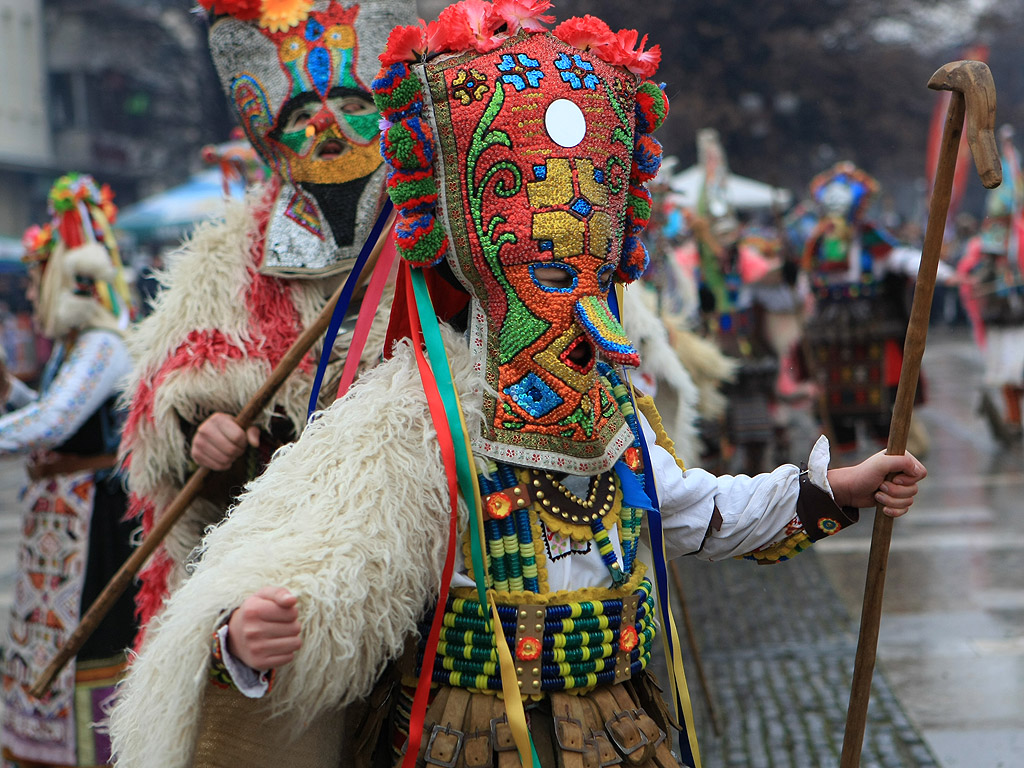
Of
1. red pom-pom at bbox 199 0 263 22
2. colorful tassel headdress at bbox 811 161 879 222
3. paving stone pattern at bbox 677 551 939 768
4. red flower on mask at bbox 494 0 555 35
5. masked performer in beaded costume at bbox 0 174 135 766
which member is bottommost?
paving stone pattern at bbox 677 551 939 768

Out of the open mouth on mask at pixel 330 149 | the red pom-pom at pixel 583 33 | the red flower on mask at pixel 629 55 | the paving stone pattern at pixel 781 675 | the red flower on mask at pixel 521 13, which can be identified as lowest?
the paving stone pattern at pixel 781 675

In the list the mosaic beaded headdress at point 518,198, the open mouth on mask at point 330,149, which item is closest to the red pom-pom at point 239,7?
the open mouth on mask at point 330,149

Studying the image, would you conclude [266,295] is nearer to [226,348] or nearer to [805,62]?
[226,348]

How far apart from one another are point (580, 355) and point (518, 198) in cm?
32

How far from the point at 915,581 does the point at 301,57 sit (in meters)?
4.57

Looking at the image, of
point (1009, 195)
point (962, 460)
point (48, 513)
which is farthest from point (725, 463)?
point (48, 513)

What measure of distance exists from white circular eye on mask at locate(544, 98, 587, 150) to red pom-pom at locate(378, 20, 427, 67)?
0.91 ft

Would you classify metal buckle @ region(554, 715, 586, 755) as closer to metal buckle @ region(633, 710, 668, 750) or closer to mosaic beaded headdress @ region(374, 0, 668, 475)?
metal buckle @ region(633, 710, 668, 750)

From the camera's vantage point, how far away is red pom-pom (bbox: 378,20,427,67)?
2.03 metres

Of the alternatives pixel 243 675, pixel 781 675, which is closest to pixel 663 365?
pixel 781 675

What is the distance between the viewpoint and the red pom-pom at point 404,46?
79.8 inches

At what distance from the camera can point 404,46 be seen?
2.04 meters

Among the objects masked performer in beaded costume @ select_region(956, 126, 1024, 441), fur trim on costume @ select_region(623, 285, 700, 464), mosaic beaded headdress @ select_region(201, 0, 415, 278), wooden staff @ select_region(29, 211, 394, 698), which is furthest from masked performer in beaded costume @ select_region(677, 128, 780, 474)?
wooden staff @ select_region(29, 211, 394, 698)

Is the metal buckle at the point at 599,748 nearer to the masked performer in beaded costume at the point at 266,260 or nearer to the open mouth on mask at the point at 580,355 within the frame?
the open mouth on mask at the point at 580,355
